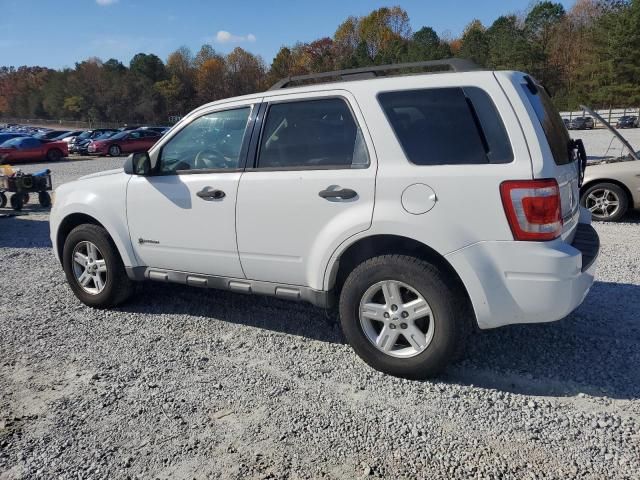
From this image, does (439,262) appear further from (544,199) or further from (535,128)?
(535,128)

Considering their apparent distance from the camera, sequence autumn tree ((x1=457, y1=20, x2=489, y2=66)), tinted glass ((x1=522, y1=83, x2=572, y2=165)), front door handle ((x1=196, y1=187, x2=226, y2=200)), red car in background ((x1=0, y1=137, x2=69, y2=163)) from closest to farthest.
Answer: tinted glass ((x1=522, y1=83, x2=572, y2=165)), front door handle ((x1=196, y1=187, x2=226, y2=200)), red car in background ((x1=0, y1=137, x2=69, y2=163)), autumn tree ((x1=457, y1=20, x2=489, y2=66))

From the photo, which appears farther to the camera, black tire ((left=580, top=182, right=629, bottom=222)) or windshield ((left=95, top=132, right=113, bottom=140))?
windshield ((left=95, top=132, right=113, bottom=140))

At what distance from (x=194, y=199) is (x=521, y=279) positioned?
2.49 metres

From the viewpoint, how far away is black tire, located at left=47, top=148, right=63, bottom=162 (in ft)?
92.1

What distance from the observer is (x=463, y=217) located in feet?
10.3

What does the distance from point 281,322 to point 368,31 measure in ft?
368

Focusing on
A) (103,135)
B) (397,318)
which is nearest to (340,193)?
(397,318)

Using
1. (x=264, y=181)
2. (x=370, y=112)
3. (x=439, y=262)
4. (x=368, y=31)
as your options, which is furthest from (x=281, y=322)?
(x=368, y=31)

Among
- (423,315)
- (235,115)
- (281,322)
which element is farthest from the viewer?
(281,322)

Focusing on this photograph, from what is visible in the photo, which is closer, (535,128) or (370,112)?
(535,128)

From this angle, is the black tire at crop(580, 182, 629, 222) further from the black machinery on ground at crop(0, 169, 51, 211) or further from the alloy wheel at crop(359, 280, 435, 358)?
the black machinery on ground at crop(0, 169, 51, 211)

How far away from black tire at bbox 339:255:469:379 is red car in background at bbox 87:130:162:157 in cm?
2965

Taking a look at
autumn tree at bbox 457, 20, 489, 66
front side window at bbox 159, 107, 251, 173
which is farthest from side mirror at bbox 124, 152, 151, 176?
autumn tree at bbox 457, 20, 489, 66

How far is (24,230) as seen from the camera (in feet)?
32.0
